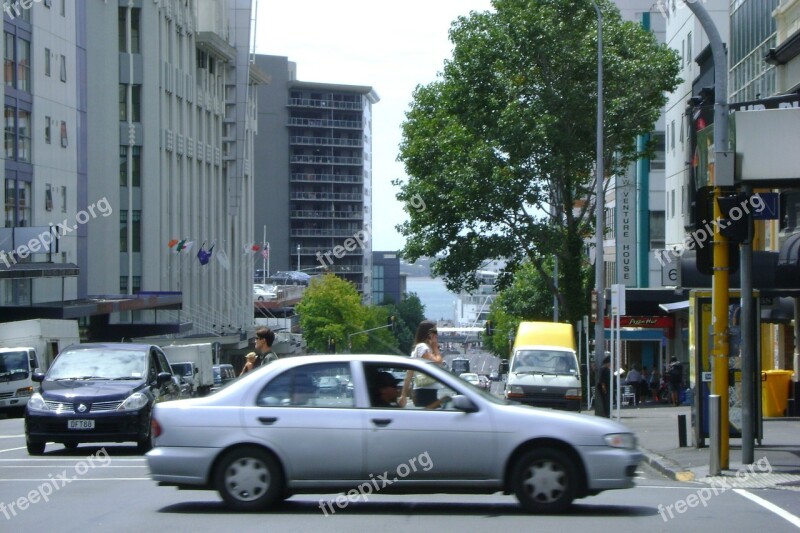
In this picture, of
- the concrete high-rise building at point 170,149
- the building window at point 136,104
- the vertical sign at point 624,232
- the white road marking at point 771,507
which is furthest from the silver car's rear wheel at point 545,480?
the building window at point 136,104

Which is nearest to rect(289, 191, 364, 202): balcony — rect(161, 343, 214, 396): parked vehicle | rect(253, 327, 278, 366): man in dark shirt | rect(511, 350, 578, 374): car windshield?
rect(161, 343, 214, 396): parked vehicle

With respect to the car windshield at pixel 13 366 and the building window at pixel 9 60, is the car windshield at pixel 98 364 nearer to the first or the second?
the car windshield at pixel 13 366

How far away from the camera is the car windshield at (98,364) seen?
18094 mm

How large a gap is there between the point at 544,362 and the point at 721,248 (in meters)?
17.5

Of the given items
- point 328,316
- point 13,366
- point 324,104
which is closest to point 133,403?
point 13,366

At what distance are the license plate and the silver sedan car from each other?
255 inches

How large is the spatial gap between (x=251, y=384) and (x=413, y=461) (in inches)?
66.3

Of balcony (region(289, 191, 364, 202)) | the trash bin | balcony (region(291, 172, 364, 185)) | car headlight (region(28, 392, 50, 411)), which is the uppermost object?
balcony (region(291, 172, 364, 185))

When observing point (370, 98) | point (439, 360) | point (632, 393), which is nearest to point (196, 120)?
point (632, 393)

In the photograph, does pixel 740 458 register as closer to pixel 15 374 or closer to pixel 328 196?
pixel 15 374

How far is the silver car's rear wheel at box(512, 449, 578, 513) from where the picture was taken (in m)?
10.8

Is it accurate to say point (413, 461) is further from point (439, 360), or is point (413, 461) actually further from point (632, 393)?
point (632, 393)

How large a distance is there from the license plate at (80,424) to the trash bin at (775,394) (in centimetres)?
1678

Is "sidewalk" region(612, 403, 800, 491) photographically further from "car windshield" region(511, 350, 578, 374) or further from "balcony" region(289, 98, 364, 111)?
"balcony" region(289, 98, 364, 111)
